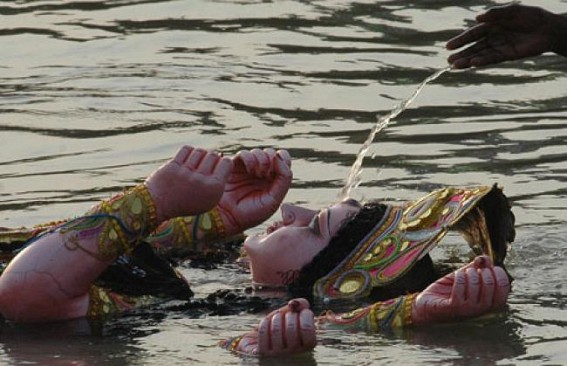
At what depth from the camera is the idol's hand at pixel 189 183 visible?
262 inches

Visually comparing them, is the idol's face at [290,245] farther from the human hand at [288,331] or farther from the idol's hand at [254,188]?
the human hand at [288,331]

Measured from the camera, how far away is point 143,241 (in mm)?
7016

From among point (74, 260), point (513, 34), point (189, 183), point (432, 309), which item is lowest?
point (432, 309)

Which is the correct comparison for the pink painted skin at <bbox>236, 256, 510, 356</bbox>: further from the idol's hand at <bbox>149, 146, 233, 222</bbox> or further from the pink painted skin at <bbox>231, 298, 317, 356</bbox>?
the idol's hand at <bbox>149, 146, 233, 222</bbox>

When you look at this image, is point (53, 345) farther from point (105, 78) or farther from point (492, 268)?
point (105, 78)

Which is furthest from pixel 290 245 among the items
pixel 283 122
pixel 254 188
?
pixel 283 122

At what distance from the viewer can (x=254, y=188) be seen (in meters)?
7.75

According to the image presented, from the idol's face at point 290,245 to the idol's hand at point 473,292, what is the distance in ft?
2.50

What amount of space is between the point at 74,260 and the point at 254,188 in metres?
1.28

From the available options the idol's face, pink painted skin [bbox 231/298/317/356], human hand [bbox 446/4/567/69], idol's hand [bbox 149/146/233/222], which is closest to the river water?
pink painted skin [bbox 231/298/317/356]

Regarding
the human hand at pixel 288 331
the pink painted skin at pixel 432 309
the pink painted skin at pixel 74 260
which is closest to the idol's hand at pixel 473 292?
the pink painted skin at pixel 432 309

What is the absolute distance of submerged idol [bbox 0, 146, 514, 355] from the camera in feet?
21.3

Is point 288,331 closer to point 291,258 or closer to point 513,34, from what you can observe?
point 291,258

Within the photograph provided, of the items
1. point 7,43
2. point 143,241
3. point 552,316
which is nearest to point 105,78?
point 7,43
